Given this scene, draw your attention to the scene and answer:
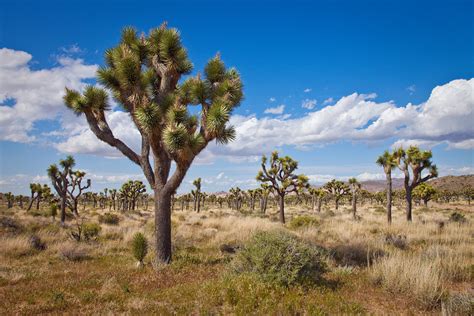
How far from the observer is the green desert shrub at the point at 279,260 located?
6775 mm

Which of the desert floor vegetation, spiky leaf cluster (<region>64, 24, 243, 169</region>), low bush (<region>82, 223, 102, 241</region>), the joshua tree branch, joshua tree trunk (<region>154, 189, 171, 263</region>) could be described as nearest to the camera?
the desert floor vegetation

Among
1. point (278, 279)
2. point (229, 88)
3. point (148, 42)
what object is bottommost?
point (278, 279)

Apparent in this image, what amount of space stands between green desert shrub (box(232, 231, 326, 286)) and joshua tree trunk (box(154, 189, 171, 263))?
10.6ft

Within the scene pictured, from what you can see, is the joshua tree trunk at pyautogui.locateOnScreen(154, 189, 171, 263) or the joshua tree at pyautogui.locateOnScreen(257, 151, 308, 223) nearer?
the joshua tree trunk at pyautogui.locateOnScreen(154, 189, 171, 263)

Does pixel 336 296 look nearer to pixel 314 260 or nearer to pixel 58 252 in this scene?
pixel 314 260

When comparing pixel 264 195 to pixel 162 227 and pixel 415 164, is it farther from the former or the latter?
pixel 162 227

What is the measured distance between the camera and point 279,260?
6938 millimetres

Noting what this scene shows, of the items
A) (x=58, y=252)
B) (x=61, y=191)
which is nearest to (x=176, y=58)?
(x=58, y=252)

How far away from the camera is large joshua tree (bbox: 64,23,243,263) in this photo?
31.1ft

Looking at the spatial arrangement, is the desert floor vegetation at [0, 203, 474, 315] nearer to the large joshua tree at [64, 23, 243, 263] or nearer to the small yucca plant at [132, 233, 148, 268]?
the small yucca plant at [132, 233, 148, 268]

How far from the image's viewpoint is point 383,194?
65750mm

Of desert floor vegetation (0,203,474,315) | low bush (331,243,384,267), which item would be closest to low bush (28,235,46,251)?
desert floor vegetation (0,203,474,315)

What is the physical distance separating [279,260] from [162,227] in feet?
15.6

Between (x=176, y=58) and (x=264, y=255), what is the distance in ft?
23.3
